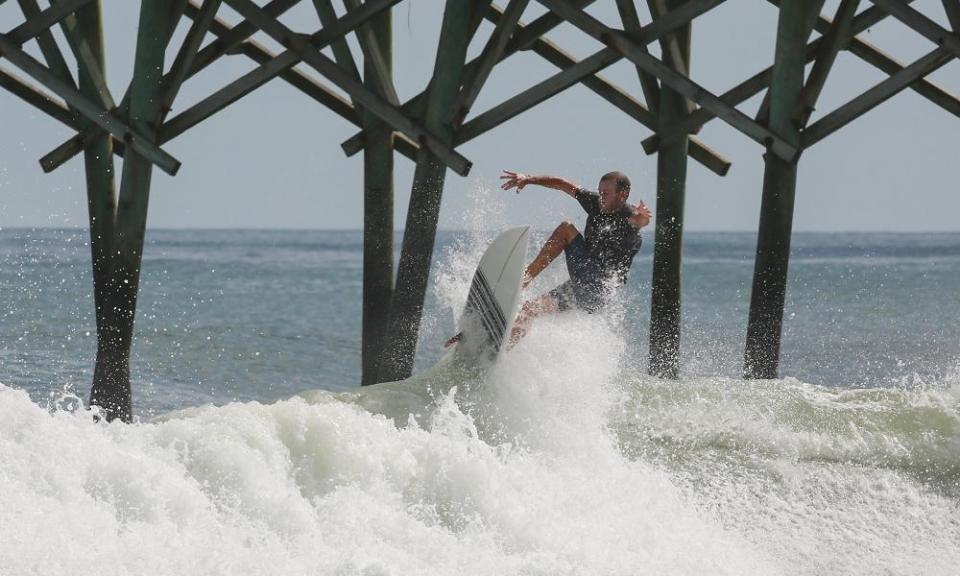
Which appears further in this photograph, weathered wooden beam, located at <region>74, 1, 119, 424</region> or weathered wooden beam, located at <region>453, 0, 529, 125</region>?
weathered wooden beam, located at <region>74, 1, 119, 424</region>

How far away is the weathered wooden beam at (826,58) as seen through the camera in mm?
9156

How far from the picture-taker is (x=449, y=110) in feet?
30.0

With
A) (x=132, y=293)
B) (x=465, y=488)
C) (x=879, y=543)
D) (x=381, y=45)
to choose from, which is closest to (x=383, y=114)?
(x=381, y=45)

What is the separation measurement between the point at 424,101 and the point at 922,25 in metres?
3.15

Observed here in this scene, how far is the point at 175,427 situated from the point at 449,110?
11.4ft

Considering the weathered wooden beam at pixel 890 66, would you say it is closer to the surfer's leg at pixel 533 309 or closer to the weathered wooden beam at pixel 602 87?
the weathered wooden beam at pixel 602 87

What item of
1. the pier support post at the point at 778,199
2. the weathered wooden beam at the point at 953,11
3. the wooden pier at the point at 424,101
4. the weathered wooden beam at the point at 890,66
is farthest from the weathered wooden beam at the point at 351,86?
the weathered wooden beam at the point at 953,11

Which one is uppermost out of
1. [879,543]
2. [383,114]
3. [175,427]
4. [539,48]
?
[539,48]

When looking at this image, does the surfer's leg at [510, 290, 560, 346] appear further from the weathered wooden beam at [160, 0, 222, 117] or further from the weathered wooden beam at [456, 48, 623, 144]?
the weathered wooden beam at [160, 0, 222, 117]

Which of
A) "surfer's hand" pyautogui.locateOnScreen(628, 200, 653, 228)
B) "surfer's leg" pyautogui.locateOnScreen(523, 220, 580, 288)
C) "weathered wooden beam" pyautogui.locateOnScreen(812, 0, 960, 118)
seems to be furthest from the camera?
"weathered wooden beam" pyautogui.locateOnScreen(812, 0, 960, 118)

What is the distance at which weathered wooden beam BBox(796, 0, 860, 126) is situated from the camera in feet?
30.0

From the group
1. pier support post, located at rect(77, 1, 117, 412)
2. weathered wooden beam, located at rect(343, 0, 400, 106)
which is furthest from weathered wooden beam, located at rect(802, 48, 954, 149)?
pier support post, located at rect(77, 1, 117, 412)

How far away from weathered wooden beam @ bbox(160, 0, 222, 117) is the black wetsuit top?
2.73m

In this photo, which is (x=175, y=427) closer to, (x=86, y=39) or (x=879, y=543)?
(x=879, y=543)
